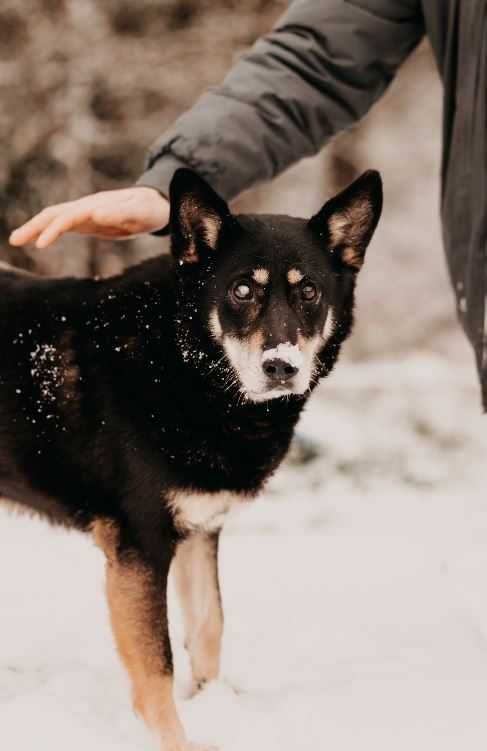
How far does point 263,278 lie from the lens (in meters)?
2.32

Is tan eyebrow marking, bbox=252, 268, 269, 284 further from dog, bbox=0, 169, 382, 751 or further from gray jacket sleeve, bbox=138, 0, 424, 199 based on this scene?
gray jacket sleeve, bbox=138, 0, 424, 199

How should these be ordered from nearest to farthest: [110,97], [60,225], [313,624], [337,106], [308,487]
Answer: [60,225] < [337,106] < [313,624] < [308,487] < [110,97]

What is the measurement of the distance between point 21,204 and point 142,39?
206 centimetres

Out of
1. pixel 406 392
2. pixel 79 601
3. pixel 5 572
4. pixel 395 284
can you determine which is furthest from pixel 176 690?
pixel 395 284

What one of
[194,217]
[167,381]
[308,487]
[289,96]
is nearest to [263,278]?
[194,217]

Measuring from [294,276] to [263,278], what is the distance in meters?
0.08

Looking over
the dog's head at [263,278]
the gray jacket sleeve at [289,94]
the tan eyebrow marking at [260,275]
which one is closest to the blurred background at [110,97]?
the gray jacket sleeve at [289,94]

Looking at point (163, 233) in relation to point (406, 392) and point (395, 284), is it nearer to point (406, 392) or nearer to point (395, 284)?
point (406, 392)

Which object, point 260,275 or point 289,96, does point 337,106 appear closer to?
point 289,96

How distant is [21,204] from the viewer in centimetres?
811

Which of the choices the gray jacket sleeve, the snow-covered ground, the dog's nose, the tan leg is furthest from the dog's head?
the snow-covered ground

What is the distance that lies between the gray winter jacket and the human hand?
10 centimetres

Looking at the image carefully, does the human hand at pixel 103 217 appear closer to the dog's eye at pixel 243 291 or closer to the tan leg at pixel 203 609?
the dog's eye at pixel 243 291

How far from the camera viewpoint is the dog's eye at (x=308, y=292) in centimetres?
235
